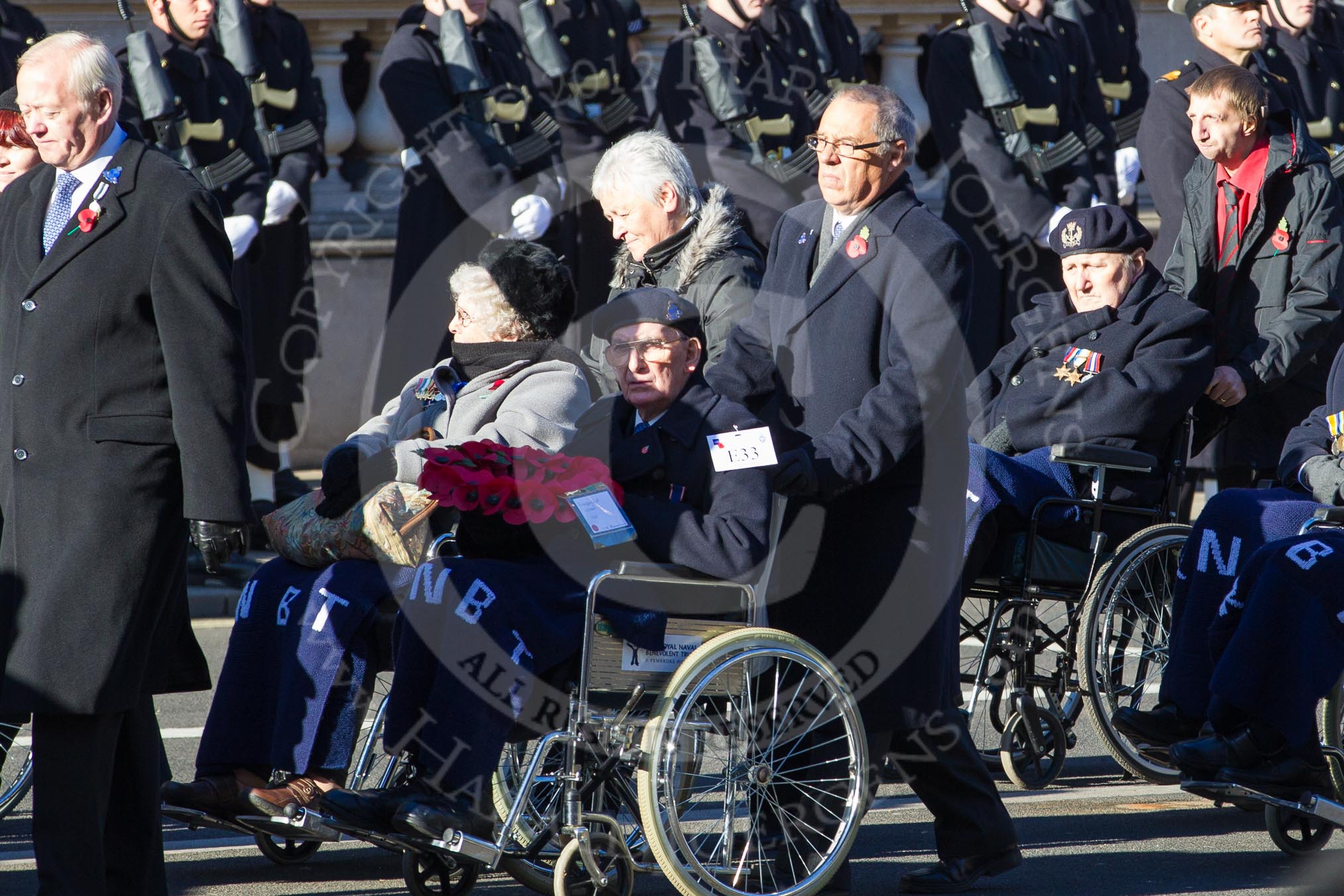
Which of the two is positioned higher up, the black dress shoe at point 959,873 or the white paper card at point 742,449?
the white paper card at point 742,449

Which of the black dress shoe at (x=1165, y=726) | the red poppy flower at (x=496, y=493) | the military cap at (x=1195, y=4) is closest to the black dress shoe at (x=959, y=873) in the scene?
the black dress shoe at (x=1165, y=726)

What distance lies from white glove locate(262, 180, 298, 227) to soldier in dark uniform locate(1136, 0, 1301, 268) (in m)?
3.52

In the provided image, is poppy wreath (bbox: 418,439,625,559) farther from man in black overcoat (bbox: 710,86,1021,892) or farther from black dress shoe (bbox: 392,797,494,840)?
black dress shoe (bbox: 392,797,494,840)

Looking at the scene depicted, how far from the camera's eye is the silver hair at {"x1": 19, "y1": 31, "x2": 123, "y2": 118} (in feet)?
13.7

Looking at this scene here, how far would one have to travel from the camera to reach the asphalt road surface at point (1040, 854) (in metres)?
4.83

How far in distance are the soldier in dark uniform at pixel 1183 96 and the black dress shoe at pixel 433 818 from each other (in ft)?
13.3

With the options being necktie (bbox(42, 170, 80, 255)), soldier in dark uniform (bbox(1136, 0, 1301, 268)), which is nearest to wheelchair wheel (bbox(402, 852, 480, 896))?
necktie (bbox(42, 170, 80, 255))

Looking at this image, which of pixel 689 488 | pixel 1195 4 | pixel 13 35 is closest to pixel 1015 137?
pixel 1195 4

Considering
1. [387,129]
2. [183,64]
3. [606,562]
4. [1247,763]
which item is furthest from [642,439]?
[387,129]

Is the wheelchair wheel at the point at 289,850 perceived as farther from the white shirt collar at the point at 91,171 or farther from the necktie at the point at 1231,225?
the necktie at the point at 1231,225

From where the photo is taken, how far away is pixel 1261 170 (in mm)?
6773

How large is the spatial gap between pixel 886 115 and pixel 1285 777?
5.66ft

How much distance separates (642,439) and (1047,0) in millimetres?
5445

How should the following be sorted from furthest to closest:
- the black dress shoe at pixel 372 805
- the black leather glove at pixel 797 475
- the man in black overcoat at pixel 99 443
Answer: the black leather glove at pixel 797 475 → the black dress shoe at pixel 372 805 → the man in black overcoat at pixel 99 443
